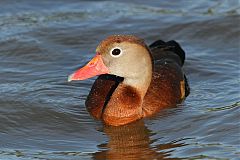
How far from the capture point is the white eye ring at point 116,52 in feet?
35.2

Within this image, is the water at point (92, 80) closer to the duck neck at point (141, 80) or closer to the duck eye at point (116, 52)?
the duck neck at point (141, 80)

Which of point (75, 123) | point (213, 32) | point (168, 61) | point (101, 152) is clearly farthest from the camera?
point (213, 32)

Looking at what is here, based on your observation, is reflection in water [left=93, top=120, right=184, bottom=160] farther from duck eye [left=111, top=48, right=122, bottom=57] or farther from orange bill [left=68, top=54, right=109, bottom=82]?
duck eye [left=111, top=48, right=122, bottom=57]

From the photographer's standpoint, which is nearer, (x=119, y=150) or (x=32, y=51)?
(x=119, y=150)

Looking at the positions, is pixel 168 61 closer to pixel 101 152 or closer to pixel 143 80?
pixel 143 80

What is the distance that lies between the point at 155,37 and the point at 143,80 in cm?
416

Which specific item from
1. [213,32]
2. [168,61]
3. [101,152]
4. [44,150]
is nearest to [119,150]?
[101,152]

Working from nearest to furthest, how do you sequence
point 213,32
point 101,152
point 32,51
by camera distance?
point 101,152
point 32,51
point 213,32

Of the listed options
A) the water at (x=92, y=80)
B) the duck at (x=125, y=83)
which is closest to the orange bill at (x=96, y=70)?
the duck at (x=125, y=83)

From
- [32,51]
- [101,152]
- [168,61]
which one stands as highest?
[32,51]

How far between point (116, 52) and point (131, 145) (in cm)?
136

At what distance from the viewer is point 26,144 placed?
1000 centimetres

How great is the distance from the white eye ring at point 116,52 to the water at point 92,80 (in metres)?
0.97

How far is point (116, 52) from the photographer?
35.2 feet
